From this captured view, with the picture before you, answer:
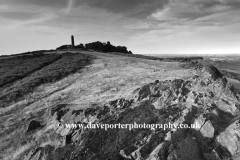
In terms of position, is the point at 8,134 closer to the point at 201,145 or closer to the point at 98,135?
the point at 98,135

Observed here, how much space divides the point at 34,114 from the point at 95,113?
5.58m

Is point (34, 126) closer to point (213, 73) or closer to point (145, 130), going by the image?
point (145, 130)

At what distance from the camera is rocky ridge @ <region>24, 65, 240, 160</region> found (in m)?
5.49

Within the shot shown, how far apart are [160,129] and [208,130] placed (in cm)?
173

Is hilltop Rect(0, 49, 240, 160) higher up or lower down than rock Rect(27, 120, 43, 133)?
higher up

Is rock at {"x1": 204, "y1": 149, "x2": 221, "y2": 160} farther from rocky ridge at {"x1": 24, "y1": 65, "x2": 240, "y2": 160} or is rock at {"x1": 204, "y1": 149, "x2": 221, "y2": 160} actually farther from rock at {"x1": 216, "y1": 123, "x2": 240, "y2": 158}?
rock at {"x1": 216, "y1": 123, "x2": 240, "y2": 158}

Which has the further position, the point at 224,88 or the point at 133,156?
the point at 224,88

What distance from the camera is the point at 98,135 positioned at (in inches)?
269

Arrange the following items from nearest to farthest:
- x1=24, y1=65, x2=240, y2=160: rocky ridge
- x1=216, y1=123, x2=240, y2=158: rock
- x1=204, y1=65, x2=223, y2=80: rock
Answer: x1=216, y1=123, x2=240, y2=158: rock → x1=24, y1=65, x2=240, y2=160: rocky ridge → x1=204, y1=65, x2=223, y2=80: rock

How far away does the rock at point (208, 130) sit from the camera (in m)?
5.88

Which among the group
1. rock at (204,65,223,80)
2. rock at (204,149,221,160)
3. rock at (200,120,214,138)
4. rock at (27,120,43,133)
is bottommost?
rock at (27,120,43,133)

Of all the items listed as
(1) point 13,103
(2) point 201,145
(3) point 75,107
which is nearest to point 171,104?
(2) point 201,145

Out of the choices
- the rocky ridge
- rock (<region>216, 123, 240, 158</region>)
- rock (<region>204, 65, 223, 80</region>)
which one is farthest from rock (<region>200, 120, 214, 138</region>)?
rock (<region>204, 65, 223, 80</region>)

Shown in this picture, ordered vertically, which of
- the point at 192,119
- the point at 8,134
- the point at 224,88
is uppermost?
the point at 224,88
